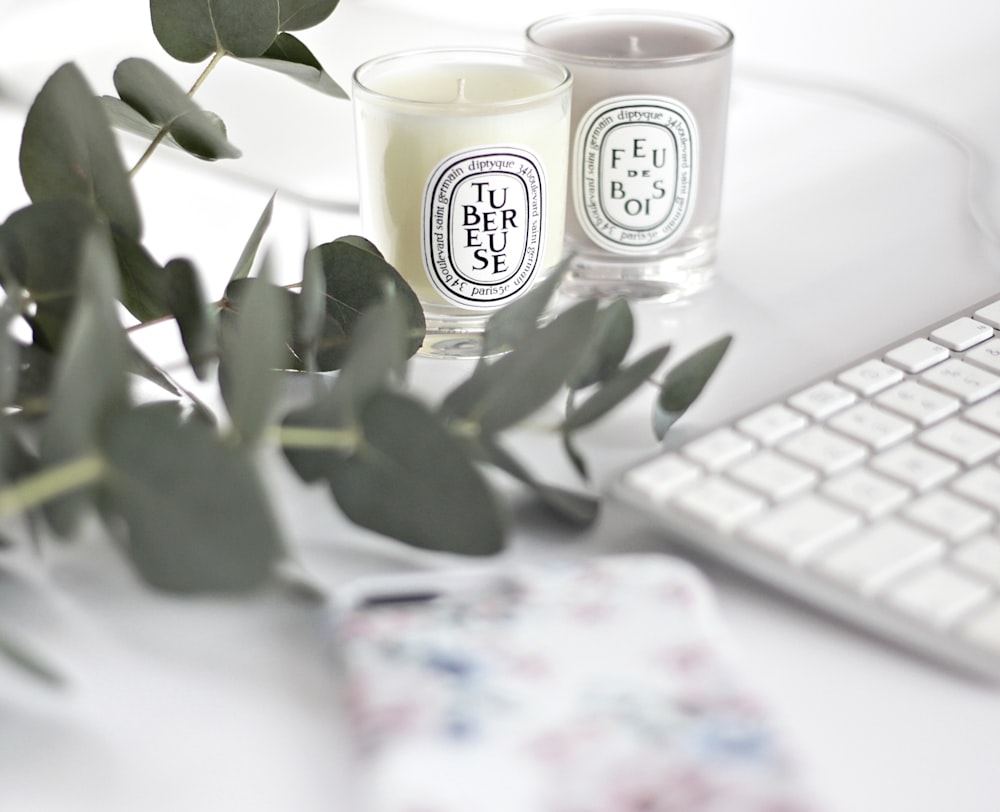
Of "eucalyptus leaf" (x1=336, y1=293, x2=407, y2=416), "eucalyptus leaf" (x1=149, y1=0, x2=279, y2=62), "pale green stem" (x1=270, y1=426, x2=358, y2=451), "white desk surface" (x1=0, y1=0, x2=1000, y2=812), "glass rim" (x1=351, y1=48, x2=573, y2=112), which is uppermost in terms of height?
"eucalyptus leaf" (x1=149, y1=0, x2=279, y2=62)

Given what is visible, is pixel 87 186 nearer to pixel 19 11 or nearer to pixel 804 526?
pixel 804 526

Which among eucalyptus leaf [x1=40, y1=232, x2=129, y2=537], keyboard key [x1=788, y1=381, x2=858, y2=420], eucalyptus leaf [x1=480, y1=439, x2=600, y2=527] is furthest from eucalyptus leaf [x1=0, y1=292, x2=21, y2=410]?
keyboard key [x1=788, y1=381, x2=858, y2=420]

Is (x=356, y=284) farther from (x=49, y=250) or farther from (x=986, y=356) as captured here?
(x=986, y=356)

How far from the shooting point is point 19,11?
0.75 metres

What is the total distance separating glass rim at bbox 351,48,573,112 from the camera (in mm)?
439

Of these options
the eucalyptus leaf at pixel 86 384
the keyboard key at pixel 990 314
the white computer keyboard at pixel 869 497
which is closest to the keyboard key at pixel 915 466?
the white computer keyboard at pixel 869 497

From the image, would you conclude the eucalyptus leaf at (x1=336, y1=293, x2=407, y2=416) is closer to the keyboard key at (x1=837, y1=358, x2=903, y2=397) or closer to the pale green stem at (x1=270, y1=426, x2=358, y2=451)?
the pale green stem at (x1=270, y1=426, x2=358, y2=451)

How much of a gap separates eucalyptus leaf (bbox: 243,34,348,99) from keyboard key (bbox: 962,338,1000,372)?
232 millimetres

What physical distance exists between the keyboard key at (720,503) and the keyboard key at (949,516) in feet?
0.13

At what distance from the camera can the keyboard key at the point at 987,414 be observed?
375 millimetres

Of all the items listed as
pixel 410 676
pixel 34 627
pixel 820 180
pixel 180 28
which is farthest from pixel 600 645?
pixel 820 180

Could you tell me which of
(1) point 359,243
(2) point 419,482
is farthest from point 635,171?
(2) point 419,482

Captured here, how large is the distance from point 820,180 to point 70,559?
1.47 feet

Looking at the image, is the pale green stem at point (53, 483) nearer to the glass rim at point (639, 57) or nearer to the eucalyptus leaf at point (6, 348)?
the eucalyptus leaf at point (6, 348)
